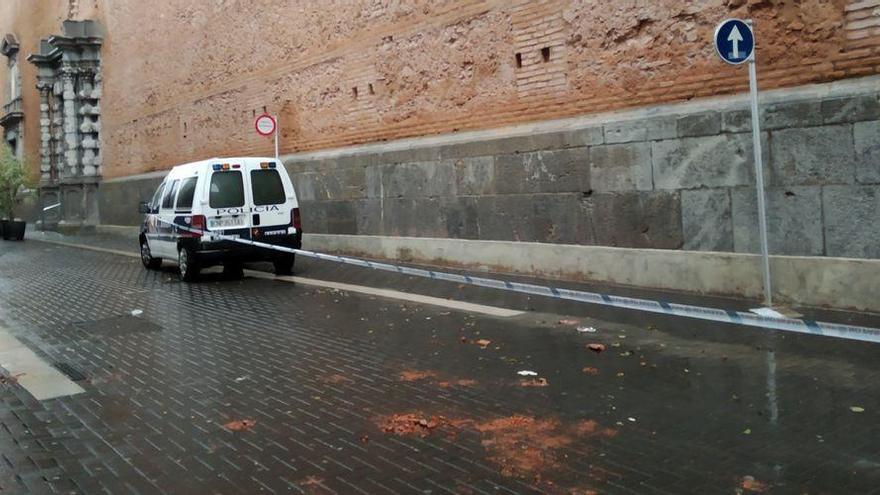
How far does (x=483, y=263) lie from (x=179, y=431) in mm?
7464

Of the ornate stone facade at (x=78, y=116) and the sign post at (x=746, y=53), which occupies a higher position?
the ornate stone facade at (x=78, y=116)

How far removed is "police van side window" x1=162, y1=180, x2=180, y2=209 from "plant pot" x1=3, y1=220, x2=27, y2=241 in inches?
720

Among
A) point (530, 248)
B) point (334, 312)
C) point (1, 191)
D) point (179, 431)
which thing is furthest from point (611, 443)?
point (1, 191)

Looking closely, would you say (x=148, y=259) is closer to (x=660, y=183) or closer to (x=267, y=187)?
(x=267, y=187)

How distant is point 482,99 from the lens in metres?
12.0

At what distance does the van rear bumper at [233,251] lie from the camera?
38.5 ft

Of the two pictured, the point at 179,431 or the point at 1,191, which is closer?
the point at 179,431

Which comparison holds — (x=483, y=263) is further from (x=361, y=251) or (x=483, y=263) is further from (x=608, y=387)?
(x=608, y=387)

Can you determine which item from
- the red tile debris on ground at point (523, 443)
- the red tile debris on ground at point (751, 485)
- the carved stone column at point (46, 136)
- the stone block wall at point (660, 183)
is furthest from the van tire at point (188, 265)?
the carved stone column at point (46, 136)

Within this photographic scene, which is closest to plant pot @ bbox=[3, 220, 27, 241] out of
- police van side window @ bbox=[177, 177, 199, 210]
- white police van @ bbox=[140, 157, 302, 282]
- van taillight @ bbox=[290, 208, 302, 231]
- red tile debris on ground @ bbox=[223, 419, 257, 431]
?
white police van @ bbox=[140, 157, 302, 282]

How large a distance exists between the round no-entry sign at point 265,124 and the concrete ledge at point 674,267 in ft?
17.6

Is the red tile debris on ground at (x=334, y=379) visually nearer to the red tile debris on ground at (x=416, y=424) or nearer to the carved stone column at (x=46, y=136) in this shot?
the red tile debris on ground at (x=416, y=424)

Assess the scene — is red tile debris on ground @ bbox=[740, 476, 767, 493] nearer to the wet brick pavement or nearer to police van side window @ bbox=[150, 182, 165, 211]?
the wet brick pavement

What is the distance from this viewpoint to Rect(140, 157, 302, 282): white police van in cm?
1173
